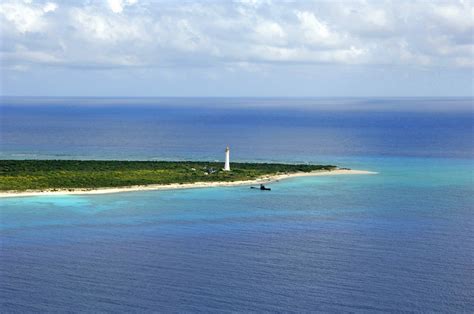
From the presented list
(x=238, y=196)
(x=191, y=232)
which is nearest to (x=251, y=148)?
(x=238, y=196)

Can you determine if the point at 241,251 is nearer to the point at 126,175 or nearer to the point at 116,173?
the point at 126,175

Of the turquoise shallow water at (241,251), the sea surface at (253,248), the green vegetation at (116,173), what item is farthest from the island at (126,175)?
the turquoise shallow water at (241,251)

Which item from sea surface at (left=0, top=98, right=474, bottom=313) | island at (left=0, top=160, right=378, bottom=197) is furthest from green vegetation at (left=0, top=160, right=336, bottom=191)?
sea surface at (left=0, top=98, right=474, bottom=313)

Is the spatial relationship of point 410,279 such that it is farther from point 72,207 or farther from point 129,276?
point 72,207

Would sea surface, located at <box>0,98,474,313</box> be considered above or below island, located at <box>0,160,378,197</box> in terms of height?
below

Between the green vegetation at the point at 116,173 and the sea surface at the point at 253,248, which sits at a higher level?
the green vegetation at the point at 116,173

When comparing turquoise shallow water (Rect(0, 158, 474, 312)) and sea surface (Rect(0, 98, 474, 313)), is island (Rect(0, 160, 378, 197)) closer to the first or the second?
sea surface (Rect(0, 98, 474, 313))

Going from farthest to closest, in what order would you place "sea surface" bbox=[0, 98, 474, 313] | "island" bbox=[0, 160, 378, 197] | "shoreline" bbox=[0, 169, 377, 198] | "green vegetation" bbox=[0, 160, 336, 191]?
"green vegetation" bbox=[0, 160, 336, 191]
"island" bbox=[0, 160, 378, 197]
"shoreline" bbox=[0, 169, 377, 198]
"sea surface" bbox=[0, 98, 474, 313]

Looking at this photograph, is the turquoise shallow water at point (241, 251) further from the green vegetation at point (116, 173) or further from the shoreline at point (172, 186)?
the green vegetation at point (116, 173)
